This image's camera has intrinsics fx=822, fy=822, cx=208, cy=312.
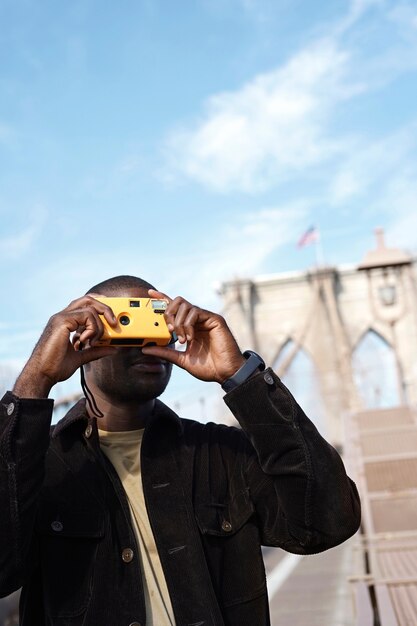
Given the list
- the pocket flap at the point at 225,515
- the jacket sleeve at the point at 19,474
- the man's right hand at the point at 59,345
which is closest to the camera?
the jacket sleeve at the point at 19,474

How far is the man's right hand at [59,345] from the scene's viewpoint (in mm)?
1942

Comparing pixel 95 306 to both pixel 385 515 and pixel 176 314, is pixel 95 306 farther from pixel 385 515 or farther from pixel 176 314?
pixel 385 515

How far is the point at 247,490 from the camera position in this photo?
215cm

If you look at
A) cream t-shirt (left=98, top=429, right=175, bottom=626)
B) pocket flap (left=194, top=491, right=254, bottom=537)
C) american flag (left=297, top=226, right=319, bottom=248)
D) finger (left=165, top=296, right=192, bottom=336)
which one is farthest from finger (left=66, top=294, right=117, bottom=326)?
american flag (left=297, top=226, right=319, bottom=248)

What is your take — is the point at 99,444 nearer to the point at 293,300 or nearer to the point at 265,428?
the point at 265,428

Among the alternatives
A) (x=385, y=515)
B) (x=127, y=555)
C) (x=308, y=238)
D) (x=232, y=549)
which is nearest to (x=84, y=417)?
(x=127, y=555)

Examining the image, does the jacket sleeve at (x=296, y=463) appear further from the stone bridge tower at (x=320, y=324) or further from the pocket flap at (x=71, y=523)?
the stone bridge tower at (x=320, y=324)

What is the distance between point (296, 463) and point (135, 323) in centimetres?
51

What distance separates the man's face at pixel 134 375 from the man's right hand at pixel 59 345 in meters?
0.21

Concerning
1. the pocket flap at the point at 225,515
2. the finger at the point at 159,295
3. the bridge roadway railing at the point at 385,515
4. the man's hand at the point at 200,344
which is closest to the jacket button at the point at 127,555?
the pocket flap at the point at 225,515

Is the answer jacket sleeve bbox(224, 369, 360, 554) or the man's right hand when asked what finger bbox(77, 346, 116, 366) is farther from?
jacket sleeve bbox(224, 369, 360, 554)

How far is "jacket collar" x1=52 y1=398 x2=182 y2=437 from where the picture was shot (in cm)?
214

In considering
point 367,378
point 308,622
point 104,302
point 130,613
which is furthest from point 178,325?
point 367,378

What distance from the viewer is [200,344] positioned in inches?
83.4
